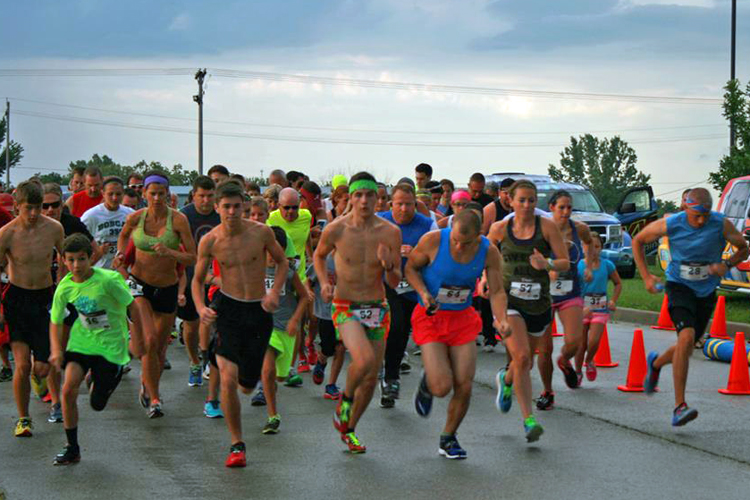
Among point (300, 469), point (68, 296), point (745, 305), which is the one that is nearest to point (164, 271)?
point (68, 296)

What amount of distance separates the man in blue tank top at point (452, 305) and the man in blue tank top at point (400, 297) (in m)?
1.80

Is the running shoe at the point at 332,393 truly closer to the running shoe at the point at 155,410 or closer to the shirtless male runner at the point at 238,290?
the running shoe at the point at 155,410

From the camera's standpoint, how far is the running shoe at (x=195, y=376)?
1255 cm

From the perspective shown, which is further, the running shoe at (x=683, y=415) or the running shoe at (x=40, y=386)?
the running shoe at (x=40, y=386)

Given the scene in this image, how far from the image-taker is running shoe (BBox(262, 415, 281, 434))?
9875 mm

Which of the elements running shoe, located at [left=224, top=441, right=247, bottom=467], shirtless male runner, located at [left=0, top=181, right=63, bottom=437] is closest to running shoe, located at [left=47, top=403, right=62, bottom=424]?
shirtless male runner, located at [left=0, top=181, right=63, bottom=437]

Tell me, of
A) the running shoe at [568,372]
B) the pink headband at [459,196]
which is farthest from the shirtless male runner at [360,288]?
the pink headband at [459,196]

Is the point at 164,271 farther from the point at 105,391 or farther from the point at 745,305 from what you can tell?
the point at 745,305

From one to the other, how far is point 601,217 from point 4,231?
21.9 meters

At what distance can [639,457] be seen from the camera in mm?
8797

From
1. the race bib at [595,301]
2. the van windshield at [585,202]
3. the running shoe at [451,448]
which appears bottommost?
the running shoe at [451,448]

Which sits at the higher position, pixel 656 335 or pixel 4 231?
pixel 4 231

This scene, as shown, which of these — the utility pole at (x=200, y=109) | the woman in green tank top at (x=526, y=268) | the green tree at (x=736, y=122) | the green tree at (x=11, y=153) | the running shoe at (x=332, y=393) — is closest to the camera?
the woman in green tank top at (x=526, y=268)

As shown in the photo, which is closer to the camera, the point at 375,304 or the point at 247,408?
the point at 375,304
